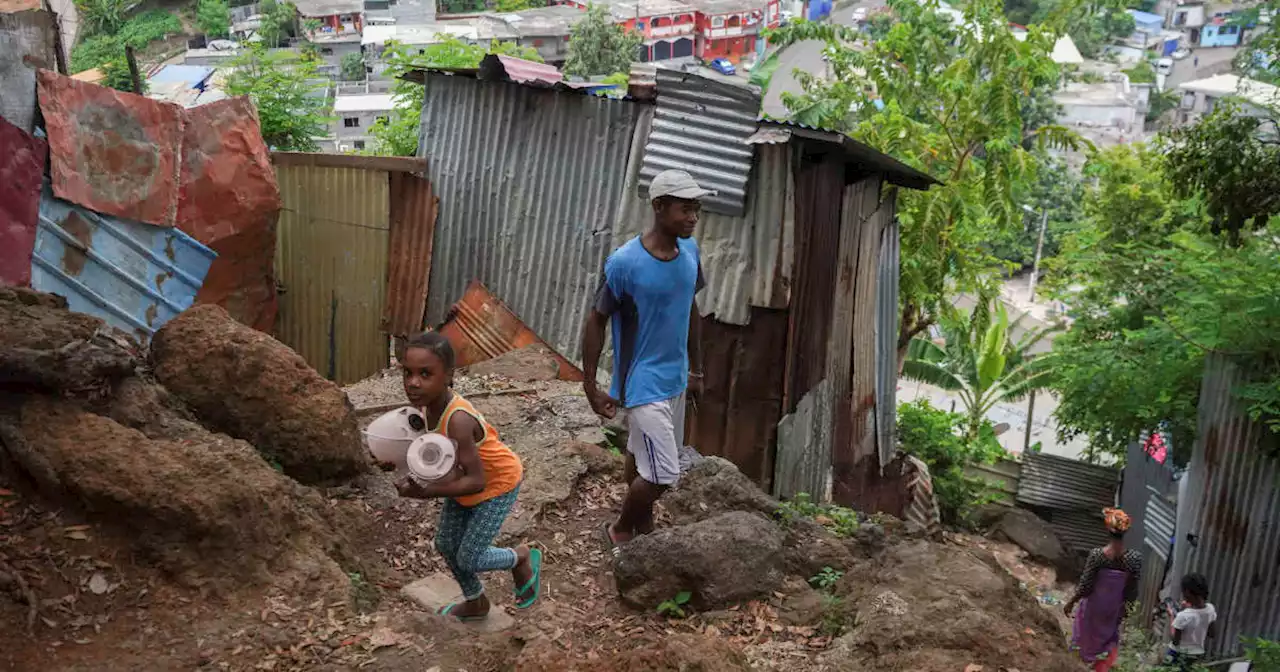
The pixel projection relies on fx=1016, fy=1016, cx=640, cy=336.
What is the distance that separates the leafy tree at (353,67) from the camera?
41.0 m

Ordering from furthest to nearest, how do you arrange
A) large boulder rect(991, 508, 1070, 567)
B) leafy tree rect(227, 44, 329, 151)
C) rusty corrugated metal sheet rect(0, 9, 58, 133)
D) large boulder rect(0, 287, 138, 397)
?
large boulder rect(991, 508, 1070, 567)
leafy tree rect(227, 44, 329, 151)
rusty corrugated metal sheet rect(0, 9, 58, 133)
large boulder rect(0, 287, 138, 397)

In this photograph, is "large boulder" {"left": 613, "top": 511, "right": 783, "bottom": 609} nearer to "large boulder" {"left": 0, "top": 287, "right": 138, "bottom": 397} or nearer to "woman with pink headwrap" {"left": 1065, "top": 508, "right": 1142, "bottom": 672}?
"large boulder" {"left": 0, "top": 287, "right": 138, "bottom": 397}

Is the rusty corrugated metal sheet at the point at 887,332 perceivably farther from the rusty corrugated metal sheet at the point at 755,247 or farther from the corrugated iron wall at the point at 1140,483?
the corrugated iron wall at the point at 1140,483

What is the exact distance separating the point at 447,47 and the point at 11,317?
10.3 meters

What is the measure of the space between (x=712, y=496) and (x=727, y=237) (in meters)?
2.32

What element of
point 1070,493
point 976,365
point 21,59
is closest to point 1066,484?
point 1070,493

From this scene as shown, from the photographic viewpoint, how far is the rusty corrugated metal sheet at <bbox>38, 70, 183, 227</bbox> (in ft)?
21.9

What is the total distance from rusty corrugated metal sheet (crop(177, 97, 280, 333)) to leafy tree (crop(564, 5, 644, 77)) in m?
25.4

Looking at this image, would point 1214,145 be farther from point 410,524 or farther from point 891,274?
point 410,524

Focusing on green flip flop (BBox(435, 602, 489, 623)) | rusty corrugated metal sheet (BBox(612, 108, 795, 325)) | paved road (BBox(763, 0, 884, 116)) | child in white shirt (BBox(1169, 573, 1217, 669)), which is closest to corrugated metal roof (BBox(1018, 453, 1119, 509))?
child in white shirt (BBox(1169, 573, 1217, 669))

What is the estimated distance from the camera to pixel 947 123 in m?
14.0

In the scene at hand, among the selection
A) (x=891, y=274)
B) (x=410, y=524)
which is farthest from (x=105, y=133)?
(x=891, y=274)

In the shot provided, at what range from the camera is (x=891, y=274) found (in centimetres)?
883

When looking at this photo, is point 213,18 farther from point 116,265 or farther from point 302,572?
point 302,572
